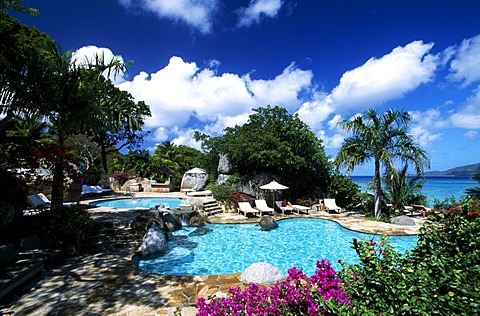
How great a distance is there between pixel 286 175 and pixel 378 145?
736 cm

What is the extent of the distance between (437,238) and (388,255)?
88 centimetres

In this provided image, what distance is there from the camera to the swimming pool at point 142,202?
54.1 feet

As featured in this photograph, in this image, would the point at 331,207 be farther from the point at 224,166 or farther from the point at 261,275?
the point at 261,275

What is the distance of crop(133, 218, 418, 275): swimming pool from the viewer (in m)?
7.48

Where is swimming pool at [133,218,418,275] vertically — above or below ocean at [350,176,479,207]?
above

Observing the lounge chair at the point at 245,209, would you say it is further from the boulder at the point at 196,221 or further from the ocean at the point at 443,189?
the ocean at the point at 443,189

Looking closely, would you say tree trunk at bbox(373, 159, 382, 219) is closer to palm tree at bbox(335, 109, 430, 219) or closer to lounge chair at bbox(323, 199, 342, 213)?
palm tree at bbox(335, 109, 430, 219)

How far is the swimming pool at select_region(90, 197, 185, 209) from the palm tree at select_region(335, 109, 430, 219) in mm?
12098

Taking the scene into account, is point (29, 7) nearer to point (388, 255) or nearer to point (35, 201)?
point (35, 201)

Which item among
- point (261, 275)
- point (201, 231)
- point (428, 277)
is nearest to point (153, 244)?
point (201, 231)

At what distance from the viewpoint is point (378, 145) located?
497 inches

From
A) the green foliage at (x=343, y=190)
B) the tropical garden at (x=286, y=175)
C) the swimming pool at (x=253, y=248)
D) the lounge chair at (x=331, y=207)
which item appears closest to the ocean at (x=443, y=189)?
the green foliage at (x=343, y=190)

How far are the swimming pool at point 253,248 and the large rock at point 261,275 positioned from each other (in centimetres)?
175

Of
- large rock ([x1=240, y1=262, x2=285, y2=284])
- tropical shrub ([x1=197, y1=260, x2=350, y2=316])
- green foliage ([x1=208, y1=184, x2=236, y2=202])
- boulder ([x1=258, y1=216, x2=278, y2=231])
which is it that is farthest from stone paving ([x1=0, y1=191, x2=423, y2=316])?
green foliage ([x1=208, y1=184, x2=236, y2=202])
